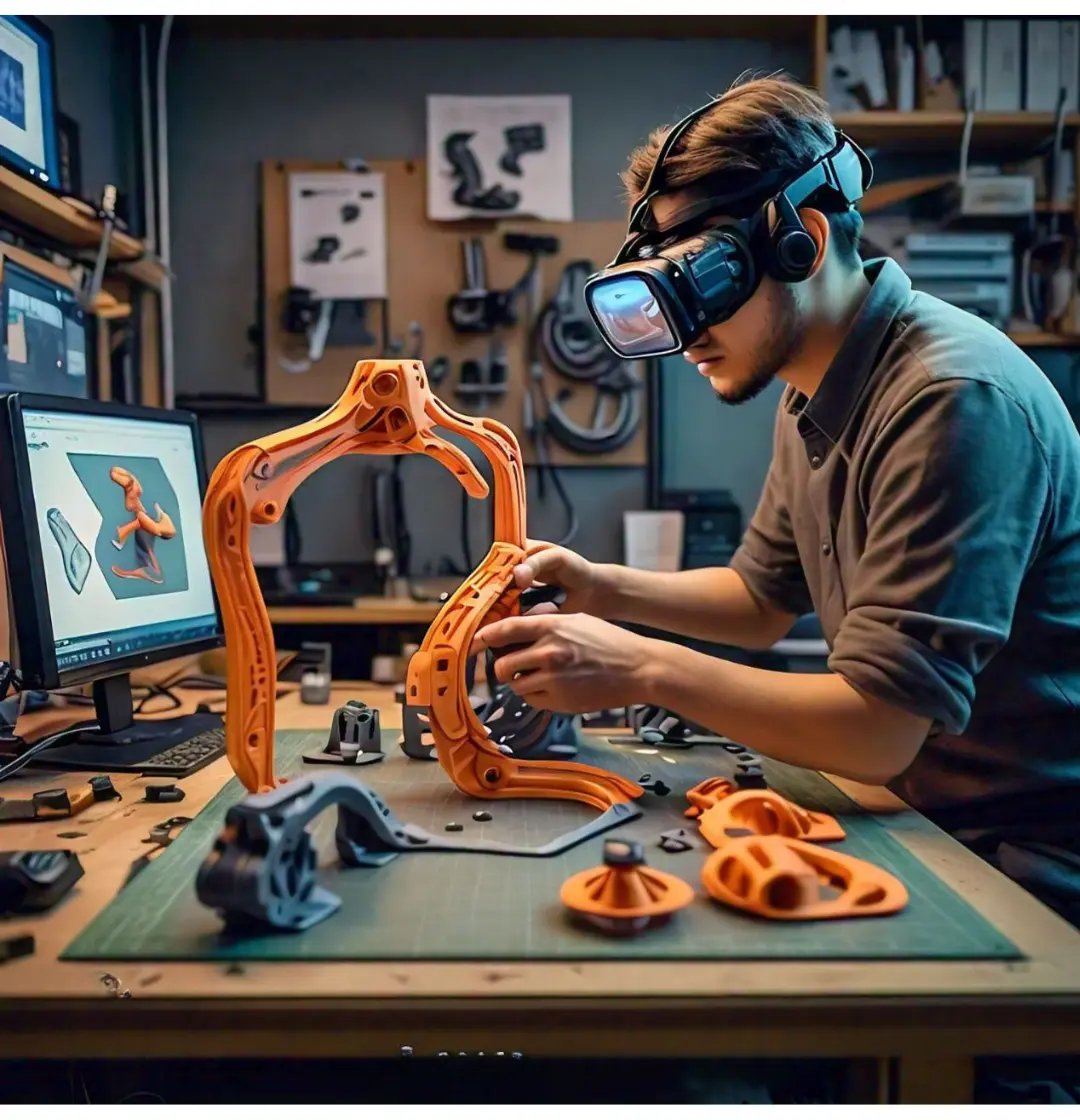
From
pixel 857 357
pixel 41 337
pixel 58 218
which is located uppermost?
pixel 58 218

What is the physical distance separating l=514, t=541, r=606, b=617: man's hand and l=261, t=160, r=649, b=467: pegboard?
3.87 ft

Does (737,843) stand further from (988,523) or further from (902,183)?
(902,183)

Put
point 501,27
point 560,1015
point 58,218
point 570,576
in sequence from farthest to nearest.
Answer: point 501,27
point 58,218
point 570,576
point 560,1015

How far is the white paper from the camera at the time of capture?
2.41 metres

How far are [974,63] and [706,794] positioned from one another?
81.3 inches

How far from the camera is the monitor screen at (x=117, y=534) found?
112cm

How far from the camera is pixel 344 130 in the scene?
96.2 inches

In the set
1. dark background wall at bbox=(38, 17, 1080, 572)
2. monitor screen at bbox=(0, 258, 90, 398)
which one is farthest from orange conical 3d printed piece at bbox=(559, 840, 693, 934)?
dark background wall at bbox=(38, 17, 1080, 572)

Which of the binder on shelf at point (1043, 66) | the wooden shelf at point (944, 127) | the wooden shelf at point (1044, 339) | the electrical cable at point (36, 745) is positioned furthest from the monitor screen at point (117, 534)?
the binder on shelf at point (1043, 66)

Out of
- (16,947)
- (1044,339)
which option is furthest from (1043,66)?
(16,947)

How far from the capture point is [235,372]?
8.06 ft

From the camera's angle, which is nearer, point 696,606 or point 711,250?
point 711,250

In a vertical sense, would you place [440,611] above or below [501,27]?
below

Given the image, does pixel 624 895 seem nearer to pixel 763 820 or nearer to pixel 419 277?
pixel 763 820
